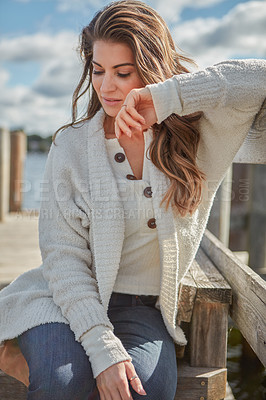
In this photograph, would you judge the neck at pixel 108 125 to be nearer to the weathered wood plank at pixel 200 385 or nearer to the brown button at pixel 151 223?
the brown button at pixel 151 223

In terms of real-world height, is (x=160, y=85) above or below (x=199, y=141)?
above

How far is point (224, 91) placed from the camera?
1446 millimetres

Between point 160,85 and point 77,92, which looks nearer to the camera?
point 160,85

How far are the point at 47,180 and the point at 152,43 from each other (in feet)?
2.10

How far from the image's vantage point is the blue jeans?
137 centimetres

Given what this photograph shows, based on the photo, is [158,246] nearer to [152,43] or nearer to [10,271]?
[152,43]

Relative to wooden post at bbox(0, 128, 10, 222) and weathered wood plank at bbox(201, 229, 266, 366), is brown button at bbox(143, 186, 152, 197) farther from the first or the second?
wooden post at bbox(0, 128, 10, 222)

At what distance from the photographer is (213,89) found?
4.73ft

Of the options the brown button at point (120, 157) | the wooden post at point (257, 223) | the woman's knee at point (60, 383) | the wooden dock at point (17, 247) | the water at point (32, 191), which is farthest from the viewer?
the water at point (32, 191)

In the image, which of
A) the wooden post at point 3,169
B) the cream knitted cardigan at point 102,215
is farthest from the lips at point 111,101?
the wooden post at point 3,169

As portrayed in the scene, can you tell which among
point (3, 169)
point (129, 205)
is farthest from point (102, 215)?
point (3, 169)

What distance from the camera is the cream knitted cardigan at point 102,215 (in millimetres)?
1446

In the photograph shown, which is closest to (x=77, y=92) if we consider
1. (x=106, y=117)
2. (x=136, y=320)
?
(x=106, y=117)

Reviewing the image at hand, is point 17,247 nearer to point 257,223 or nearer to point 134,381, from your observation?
point 257,223
